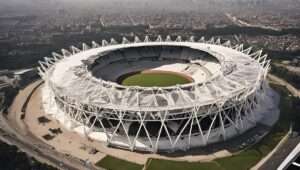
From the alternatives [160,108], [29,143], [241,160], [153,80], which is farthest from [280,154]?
[29,143]

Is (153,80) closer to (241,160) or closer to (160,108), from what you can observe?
(160,108)

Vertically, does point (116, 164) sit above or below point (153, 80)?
below

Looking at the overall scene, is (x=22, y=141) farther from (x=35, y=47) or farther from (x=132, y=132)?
(x=35, y=47)

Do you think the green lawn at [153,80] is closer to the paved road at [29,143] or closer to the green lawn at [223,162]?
the paved road at [29,143]

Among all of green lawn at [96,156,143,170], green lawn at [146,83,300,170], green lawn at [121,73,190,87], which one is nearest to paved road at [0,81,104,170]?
green lawn at [96,156,143,170]

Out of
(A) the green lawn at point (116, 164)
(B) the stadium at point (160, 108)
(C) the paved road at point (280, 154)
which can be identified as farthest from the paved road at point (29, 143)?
(C) the paved road at point (280, 154)

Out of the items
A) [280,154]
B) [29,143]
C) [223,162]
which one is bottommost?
[29,143]
